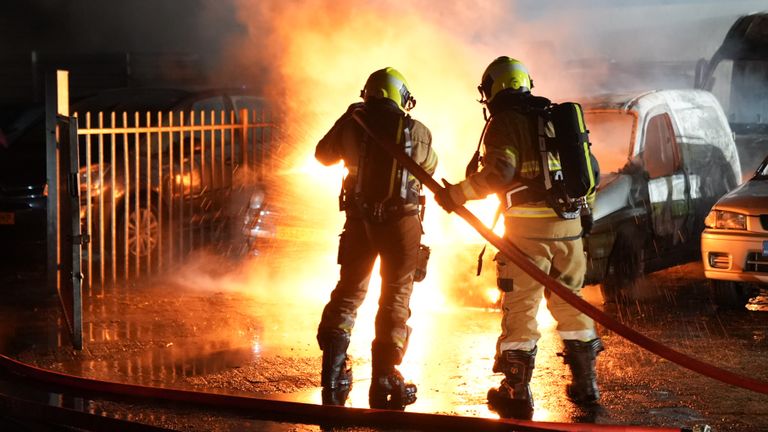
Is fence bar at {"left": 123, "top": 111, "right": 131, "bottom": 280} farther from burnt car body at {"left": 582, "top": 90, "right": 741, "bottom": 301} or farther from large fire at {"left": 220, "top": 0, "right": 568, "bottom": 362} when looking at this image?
burnt car body at {"left": 582, "top": 90, "right": 741, "bottom": 301}

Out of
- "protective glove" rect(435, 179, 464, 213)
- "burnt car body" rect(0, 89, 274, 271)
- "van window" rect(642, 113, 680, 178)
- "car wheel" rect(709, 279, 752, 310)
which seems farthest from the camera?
"burnt car body" rect(0, 89, 274, 271)

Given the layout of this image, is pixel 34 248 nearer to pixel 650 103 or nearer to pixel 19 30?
pixel 650 103

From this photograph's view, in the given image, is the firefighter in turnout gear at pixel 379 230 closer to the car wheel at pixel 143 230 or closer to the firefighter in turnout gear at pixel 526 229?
the firefighter in turnout gear at pixel 526 229

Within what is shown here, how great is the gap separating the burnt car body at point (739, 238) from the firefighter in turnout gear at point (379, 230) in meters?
3.26

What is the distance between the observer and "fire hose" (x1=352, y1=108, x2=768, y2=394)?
18.1 ft

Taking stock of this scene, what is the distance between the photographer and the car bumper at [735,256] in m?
8.55

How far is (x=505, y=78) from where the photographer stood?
20.7 feet

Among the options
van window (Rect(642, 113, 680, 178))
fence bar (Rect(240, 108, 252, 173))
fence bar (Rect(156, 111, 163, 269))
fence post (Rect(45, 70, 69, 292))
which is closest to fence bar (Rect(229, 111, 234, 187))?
fence bar (Rect(240, 108, 252, 173))

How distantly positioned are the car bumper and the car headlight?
0.07 meters

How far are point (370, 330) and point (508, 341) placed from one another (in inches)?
87.5

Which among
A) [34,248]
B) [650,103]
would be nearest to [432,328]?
[650,103]

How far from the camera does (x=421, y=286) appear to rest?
918cm

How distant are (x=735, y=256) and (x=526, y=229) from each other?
10.3 feet

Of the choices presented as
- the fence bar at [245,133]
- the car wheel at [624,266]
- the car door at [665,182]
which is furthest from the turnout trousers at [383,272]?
the fence bar at [245,133]
